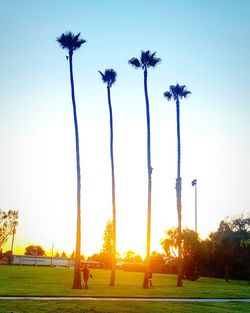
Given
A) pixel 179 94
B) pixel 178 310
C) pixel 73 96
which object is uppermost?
pixel 179 94

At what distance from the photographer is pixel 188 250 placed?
227ft

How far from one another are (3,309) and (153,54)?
30.6 metres

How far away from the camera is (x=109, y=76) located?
44.8m

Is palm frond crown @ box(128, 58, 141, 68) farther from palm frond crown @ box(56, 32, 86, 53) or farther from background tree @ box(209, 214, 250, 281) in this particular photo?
background tree @ box(209, 214, 250, 281)

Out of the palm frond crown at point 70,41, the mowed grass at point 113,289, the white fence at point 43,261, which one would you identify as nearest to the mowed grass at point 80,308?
the mowed grass at point 113,289

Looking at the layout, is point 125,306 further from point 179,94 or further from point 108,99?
point 179,94

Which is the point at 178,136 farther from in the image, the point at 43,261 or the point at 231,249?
the point at 43,261

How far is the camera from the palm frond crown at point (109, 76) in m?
44.8

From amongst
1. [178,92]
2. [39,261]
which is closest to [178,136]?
[178,92]

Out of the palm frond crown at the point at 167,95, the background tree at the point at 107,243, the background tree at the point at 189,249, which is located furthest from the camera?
the background tree at the point at 107,243

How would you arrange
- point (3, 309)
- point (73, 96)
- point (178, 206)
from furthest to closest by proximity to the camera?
point (178, 206) < point (73, 96) < point (3, 309)

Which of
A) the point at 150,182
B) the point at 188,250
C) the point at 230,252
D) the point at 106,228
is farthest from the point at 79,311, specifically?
the point at 106,228

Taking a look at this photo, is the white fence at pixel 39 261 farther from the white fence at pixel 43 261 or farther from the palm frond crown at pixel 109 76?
the palm frond crown at pixel 109 76

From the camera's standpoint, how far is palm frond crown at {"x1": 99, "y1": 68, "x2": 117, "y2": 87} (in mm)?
44812
